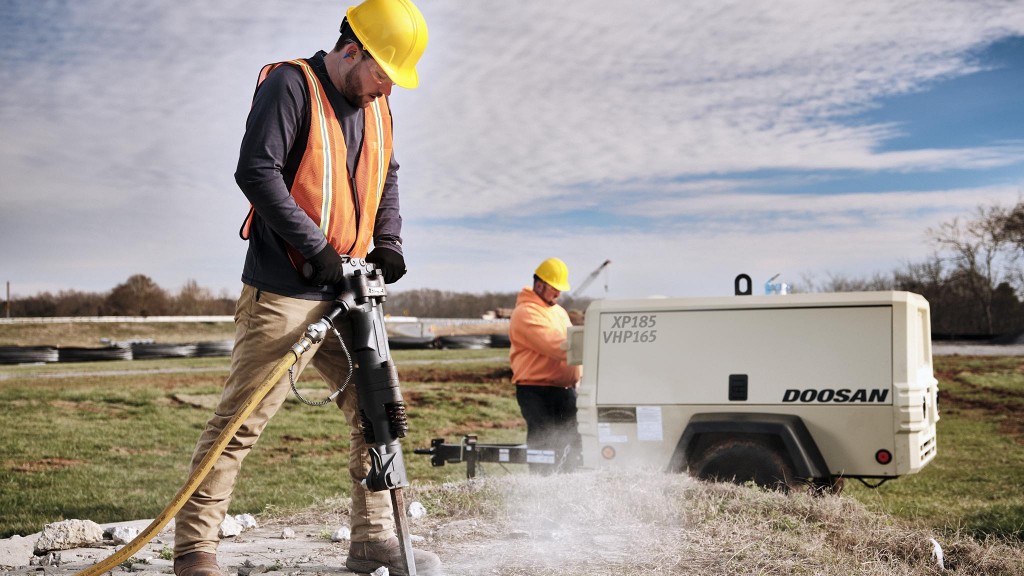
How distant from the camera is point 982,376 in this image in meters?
19.8

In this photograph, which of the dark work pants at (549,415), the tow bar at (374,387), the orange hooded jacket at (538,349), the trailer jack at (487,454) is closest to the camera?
the tow bar at (374,387)

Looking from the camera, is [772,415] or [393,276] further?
[772,415]

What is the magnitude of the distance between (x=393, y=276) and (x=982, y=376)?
1964cm

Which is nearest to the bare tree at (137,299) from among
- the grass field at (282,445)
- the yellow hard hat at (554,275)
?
the grass field at (282,445)

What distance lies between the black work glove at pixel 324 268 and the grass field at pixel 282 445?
2787 millimetres

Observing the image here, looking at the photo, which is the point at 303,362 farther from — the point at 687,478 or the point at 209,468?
the point at 687,478

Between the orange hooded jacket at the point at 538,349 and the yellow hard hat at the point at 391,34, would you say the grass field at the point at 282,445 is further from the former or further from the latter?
the yellow hard hat at the point at 391,34

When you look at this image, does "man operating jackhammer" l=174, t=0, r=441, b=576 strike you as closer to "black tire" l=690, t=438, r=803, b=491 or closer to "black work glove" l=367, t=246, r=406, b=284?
"black work glove" l=367, t=246, r=406, b=284

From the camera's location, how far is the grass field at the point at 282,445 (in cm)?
767

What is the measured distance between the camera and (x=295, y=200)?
11.3 ft

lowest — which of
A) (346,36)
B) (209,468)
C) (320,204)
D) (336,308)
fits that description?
(209,468)

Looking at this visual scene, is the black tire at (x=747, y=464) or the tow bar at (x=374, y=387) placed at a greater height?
the tow bar at (x=374, y=387)

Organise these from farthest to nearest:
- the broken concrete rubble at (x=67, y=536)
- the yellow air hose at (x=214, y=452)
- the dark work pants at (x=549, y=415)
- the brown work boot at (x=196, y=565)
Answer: the dark work pants at (x=549, y=415), the broken concrete rubble at (x=67, y=536), the brown work boot at (x=196, y=565), the yellow air hose at (x=214, y=452)

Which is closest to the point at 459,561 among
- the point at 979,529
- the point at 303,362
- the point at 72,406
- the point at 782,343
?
the point at 303,362
